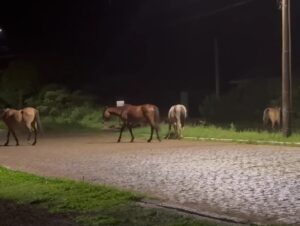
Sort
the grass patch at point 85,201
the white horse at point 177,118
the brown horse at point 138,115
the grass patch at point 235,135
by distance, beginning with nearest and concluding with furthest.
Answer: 1. the grass patch at point 85,201
2. the grass patch at point 235,135
3. the brown horse at point 138,115
4. the white horse at point 177,118

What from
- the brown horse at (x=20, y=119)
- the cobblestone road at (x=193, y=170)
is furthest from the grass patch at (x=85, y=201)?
the brown horse at (x=20, y=119)

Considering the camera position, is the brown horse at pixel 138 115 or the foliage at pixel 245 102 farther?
the foliage at pixel 245 102

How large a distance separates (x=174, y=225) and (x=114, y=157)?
10.8 meters

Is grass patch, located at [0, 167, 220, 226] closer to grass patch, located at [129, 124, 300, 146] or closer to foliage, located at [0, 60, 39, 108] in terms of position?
grass patch, located at [129, 124, 300, 146]

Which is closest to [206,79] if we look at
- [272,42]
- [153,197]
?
[272,42]

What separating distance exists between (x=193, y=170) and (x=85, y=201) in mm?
4969

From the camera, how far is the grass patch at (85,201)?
970 centimetres

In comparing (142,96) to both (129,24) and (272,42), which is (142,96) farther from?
(272,42)

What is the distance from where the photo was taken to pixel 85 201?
11.4 meters

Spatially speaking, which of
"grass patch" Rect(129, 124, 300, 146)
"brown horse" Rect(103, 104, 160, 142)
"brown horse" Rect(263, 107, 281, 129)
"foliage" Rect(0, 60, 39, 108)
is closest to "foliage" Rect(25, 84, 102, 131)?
"foliage" Rect(0, 60, 39, 108)

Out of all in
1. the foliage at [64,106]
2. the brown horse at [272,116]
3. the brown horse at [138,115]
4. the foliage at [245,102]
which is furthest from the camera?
the foliage at [245,102]

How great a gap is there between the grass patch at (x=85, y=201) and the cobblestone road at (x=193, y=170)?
2.55ft

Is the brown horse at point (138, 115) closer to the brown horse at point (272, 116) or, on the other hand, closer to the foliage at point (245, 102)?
the brown horse at point (272, 116)

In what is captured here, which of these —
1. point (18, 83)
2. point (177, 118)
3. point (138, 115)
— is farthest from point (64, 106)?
point (177, 118)
